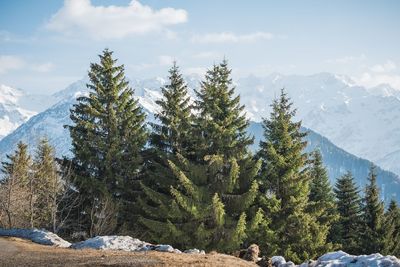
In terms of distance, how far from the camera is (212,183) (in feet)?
114

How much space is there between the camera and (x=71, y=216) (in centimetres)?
4069

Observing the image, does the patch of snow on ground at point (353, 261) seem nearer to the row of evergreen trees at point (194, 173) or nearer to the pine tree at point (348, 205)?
the row of evergreen trees at point (194, 173)

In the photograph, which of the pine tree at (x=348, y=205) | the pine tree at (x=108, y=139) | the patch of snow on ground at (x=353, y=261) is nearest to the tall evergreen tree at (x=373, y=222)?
the pine tree at (x=348, y=205)

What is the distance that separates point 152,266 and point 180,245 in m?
15.7

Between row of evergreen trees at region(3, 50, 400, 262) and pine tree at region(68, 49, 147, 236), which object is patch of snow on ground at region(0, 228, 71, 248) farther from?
pine tree at region(68, 49, 147, 236)

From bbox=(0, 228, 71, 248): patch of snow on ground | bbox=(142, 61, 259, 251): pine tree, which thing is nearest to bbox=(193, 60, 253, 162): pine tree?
bbox=(142, 61, 259, 251): pine tree

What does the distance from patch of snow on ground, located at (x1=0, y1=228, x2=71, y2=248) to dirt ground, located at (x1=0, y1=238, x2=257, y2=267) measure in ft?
8.65

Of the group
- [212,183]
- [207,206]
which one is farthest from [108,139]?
[207,206]

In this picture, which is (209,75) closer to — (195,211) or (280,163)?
(280,163)

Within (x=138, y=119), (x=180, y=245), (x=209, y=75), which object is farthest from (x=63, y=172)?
(x=209, y=75)

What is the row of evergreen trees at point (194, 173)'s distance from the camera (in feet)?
110

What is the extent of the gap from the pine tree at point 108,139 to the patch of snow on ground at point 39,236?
976 cm

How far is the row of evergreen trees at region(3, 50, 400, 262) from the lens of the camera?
110 feet

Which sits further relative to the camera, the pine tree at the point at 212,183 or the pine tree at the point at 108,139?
the pine tree at the point at 108,139
